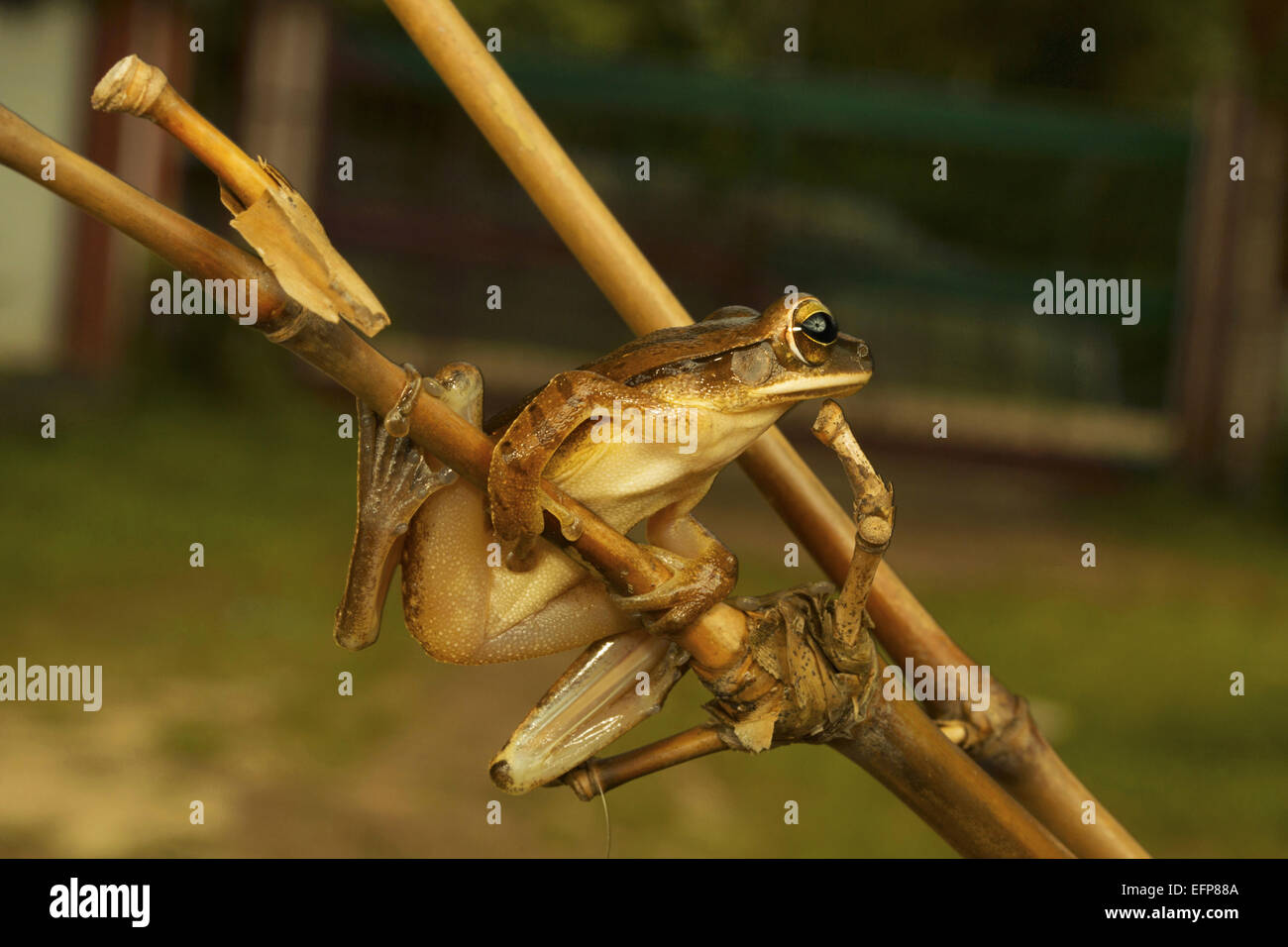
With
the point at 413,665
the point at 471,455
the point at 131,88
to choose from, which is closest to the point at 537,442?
the point at 471,455

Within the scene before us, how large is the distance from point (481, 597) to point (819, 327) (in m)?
0.14

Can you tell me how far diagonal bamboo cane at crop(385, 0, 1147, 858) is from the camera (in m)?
0.40

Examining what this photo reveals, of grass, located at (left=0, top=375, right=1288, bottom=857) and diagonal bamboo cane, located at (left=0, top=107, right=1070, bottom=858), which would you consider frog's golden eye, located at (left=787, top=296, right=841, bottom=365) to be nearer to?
diagonal bamboo cane, located at (left=0, top=107, right=1070, bottom=858)

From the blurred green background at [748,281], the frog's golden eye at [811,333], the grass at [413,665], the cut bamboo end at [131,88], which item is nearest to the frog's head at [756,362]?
the frog's golden eye at [811,333]

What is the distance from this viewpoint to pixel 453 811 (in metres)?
2.38

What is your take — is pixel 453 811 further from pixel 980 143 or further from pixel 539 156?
pixel 980 143

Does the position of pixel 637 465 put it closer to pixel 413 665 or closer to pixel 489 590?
pixel 489 590

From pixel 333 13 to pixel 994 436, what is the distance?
2253 millimetres

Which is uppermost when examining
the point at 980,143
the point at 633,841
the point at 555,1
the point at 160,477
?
the point at 555,1

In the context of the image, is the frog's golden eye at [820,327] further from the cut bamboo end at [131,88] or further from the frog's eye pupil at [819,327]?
the cut bamboo end at [131,88]

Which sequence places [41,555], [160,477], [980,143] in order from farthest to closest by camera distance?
[980,143] < [160,477] < [41,555]

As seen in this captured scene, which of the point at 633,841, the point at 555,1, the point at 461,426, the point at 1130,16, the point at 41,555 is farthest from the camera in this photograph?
the point at 1130,16

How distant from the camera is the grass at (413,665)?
2297mm

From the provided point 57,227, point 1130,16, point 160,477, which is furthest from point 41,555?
point 1130,16
